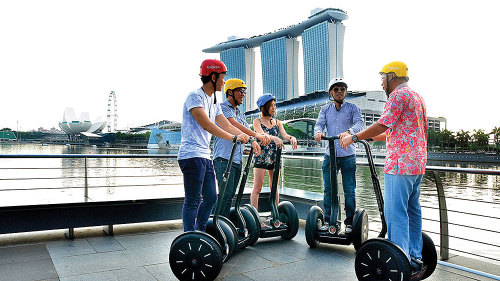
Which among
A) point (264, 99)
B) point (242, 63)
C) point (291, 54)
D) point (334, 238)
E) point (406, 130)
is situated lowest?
point (334, 238)

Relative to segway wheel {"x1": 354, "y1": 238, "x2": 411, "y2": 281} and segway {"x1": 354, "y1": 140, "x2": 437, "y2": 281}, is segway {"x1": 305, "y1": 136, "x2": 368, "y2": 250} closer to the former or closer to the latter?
segway {"x1": 354, "y1": 140, "x2": 437, "y2": 281}

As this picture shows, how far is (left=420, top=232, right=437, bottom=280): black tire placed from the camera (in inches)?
97.4

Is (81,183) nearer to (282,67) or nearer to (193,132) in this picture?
(193,132)

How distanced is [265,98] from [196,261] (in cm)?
192

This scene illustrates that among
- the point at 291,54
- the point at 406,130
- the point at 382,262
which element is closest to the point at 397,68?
the point at 406,130

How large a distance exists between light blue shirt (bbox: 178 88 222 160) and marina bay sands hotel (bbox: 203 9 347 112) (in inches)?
4462

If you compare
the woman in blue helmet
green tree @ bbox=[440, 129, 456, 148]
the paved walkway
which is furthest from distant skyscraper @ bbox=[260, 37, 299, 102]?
the paved walkway

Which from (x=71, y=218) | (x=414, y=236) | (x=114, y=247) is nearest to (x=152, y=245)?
(x=114, y=247)

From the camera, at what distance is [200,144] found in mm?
2496

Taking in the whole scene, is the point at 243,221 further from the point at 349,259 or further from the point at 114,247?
the point at 114,247

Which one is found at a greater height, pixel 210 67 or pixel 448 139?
pixel 448 139

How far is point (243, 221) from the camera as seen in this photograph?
327 centimetres

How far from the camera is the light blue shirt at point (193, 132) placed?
2.45 metres

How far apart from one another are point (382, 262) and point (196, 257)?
3.71 ft
